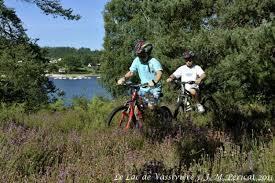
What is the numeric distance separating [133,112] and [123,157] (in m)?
3.18

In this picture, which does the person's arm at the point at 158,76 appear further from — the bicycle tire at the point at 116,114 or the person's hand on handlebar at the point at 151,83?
the bicycle tire at the point at 116,114

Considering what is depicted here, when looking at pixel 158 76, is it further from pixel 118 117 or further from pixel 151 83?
pixel 118 117

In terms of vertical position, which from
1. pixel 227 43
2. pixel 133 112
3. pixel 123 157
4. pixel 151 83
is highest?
pixel 227 43

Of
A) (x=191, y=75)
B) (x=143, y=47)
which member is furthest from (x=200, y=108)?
(x=143, y=47)

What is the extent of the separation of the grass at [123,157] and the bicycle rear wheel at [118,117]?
1407 mm

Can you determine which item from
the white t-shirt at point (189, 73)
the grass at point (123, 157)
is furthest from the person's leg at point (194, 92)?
the grass at point (123, 157)

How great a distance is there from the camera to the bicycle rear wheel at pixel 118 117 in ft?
28.6

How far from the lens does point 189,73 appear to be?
1122cm

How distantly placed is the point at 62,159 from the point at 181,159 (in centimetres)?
138

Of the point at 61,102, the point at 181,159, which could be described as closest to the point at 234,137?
the point at 181,159

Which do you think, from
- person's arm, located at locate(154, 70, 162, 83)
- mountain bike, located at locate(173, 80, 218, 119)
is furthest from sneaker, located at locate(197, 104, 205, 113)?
person's arm, located at locate(154, 70, 162, 83)

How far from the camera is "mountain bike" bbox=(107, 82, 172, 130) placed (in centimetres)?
864

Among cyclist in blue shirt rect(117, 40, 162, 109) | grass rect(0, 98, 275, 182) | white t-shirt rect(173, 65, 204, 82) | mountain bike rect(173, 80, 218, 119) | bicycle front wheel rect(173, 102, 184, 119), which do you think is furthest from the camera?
white t-shirt rect(173, 65, 204, 82)

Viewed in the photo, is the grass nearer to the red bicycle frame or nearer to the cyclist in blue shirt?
the red bicycle frame
